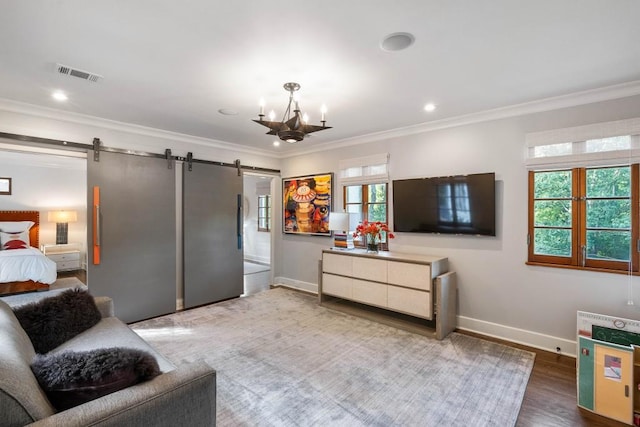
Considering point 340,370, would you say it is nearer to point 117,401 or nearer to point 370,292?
point 370,292

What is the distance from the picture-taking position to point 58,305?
7.17 ft

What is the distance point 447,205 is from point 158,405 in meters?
3.43

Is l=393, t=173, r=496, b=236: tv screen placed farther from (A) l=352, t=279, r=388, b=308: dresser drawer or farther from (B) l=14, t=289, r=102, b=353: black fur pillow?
(B) l=14, t=289, r=102, b=353: black fur pillow

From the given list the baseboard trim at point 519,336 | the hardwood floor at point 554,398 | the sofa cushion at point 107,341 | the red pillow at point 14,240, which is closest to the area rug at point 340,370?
the hardwood floor at point 554,398

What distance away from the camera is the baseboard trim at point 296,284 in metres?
5.22

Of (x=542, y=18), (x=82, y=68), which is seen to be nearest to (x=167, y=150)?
(x=82, y=68)

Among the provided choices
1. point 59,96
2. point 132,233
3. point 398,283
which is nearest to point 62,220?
point 132,233

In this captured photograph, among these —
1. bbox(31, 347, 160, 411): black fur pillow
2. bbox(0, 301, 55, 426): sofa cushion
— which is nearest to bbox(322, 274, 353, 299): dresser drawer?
bbox(31, 347, 160, 411): black fur pillow

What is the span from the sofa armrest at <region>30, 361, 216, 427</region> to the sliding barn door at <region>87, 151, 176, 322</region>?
3059 mm

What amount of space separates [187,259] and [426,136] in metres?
3.71

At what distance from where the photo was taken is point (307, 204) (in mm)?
5293

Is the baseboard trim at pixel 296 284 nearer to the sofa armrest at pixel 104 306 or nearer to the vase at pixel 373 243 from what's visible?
the vase at pixel 373 243

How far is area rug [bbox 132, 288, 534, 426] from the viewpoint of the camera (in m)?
2.14

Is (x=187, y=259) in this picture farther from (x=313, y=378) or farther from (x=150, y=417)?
(x=150, y=417)
